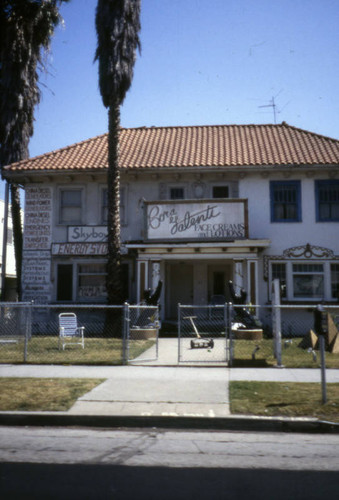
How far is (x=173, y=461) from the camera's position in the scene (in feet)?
15.6

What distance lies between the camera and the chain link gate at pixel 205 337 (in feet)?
35.8

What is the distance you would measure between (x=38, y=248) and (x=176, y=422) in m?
13.6

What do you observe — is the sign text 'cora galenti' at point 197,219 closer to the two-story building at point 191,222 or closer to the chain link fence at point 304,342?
the two-story building at point 191,222

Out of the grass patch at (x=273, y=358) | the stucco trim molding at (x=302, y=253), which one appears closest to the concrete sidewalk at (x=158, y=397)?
the grass patch at (x=273, y=358)

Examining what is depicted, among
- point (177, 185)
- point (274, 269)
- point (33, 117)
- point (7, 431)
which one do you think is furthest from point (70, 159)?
point (7, 431)

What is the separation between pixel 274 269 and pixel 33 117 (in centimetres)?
1266

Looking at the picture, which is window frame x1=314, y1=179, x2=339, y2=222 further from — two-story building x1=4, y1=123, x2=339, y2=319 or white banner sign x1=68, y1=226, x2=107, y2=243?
white banner sign x1=68, y1=226, x2=107, y2=243

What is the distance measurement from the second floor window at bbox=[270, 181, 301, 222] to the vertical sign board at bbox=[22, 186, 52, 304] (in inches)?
360

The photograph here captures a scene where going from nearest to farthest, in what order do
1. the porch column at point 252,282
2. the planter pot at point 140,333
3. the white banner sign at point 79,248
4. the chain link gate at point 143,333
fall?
1. the chain link gate at point 143,333
2. the planter pot at point 140,333
3. the porch column at point 252,282
4. the white banner sign at point 79,248

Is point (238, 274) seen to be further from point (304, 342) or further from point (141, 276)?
point (304, 342)

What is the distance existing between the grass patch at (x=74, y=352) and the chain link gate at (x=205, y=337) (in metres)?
1.37

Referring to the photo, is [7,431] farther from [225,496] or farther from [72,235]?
[72,235]

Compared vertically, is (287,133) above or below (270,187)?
above

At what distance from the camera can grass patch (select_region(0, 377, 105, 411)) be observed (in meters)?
6.82
